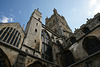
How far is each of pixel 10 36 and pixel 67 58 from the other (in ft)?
24.6

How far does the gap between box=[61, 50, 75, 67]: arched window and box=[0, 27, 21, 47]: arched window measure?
6186 mm

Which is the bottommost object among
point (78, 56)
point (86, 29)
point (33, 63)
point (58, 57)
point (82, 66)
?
point (82, 66)

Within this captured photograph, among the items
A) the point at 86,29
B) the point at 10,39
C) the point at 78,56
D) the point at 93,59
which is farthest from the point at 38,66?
the point at 86,29

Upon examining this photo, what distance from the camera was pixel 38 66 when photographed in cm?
720

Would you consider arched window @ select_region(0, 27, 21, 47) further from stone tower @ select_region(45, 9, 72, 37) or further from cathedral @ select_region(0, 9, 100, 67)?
stone tower @ select_region(45, 9, 72, 37)

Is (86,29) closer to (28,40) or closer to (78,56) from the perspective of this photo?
(78,56)

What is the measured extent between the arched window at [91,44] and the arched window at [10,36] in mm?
7633

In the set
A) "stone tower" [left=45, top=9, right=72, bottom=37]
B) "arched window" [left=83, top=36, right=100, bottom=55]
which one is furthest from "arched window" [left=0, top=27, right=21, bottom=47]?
"stone tower" [left=45, top=9, right=72, bottom=37]

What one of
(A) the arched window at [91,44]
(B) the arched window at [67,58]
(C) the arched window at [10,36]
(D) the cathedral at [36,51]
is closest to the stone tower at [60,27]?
(B) the arched window at [67,58]

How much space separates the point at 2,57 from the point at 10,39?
2712mm

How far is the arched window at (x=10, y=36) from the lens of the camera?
745 centimetres

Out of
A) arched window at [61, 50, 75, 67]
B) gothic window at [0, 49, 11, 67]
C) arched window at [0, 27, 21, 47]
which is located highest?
arched window at [0, 27, 21, 47]

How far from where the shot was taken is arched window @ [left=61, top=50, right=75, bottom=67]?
31.2ft

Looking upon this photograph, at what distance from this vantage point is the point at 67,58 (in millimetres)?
10109
